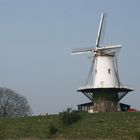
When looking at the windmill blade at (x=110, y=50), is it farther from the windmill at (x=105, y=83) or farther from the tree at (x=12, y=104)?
the tree at (x=12, y=104)

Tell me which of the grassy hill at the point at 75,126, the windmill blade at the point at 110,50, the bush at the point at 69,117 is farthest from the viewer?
the windmill blade at the point at 110,50

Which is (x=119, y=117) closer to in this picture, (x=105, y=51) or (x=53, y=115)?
(x=53, y=115)

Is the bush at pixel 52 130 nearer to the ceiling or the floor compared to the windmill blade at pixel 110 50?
nearer to the floor

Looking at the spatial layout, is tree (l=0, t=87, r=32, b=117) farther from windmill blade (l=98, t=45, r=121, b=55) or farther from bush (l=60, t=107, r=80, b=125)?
bush (l=60, t=107, r=80, b=125)

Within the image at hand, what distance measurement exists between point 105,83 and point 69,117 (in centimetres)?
1577

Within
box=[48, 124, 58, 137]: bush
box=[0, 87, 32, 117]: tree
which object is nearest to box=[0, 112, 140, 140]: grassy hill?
box=[48, 124, 58, 137]: bush

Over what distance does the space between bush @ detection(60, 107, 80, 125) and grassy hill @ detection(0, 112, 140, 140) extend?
16.0 inches

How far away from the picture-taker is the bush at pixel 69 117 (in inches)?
1972

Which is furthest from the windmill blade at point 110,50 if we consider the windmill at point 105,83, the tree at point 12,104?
the tree at point 12,104

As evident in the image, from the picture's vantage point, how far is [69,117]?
166 ft

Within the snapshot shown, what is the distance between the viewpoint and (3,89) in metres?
85.7

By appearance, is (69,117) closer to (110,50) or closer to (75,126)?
(75,126)

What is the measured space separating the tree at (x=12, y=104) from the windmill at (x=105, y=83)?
57.8 ft

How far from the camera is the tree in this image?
8100cm
